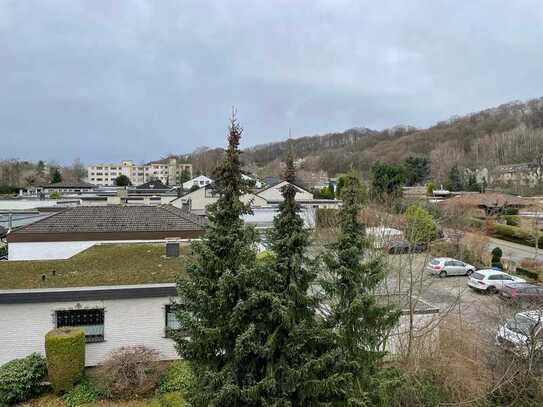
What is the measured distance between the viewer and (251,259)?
7.37 meters

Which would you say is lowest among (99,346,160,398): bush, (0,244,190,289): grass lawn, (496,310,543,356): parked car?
(99,346,160,398): bush

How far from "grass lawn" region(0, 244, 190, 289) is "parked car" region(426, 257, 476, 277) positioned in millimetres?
15347

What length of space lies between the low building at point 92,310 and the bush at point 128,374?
2.67 feet

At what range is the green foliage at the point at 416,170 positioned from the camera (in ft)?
237

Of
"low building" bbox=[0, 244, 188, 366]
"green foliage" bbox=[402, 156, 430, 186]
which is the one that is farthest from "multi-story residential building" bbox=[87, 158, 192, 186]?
"low building" bbox=[0, 244, 188, 366]

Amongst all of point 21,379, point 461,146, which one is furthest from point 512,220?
point 461,146

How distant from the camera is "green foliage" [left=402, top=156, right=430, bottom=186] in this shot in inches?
2842

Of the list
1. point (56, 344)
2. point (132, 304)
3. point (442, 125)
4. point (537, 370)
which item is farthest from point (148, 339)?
point (442, 125)

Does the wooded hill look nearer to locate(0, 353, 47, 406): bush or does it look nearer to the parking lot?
the parking lot

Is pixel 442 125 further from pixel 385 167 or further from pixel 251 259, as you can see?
pixel 251 259

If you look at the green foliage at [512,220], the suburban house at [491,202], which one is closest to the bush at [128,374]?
the suburban house at [491,202]

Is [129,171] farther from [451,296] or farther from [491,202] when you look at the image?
[451,296]

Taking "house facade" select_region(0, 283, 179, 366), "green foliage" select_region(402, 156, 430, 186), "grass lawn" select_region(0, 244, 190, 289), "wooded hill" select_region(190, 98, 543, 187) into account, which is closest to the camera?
"house facade" select_region(0, 283, 179, 366)

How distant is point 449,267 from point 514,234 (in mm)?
14233
